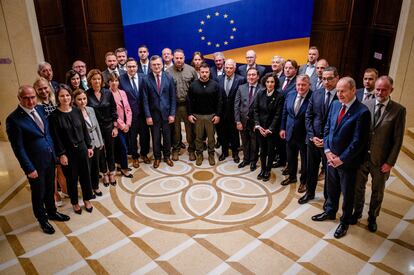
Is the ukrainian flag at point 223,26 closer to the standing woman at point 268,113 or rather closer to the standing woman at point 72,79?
the standing woman at point 268,113

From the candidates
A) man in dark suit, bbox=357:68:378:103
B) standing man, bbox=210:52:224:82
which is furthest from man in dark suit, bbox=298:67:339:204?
standing man, bbox=210:52:224:82

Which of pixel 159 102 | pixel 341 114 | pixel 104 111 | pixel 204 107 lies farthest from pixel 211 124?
pixel 341 114

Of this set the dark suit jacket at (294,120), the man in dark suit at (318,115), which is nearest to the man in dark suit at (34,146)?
the dark suit jacket at (294,120)

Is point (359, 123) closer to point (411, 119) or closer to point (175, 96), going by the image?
point (175, 96)

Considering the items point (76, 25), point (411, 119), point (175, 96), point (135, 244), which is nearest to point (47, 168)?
point (135, 244)

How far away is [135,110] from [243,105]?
1.70 metres

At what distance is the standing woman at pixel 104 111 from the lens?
4277 mm

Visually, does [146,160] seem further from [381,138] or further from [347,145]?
[381,138]

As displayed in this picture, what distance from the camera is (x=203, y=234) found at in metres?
3.75

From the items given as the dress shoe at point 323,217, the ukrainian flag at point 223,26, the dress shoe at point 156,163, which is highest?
the ukrainian flag at point 223,26

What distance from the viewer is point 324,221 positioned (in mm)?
3922

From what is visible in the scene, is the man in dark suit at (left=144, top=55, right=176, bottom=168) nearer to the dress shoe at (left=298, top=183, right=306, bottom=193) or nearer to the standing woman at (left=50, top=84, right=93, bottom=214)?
the standing woman at (left=50, top=84, right=93, bottom=214)

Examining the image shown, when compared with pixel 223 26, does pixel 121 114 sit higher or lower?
lower

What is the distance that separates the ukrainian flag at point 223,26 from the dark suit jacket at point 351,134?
3.90m
